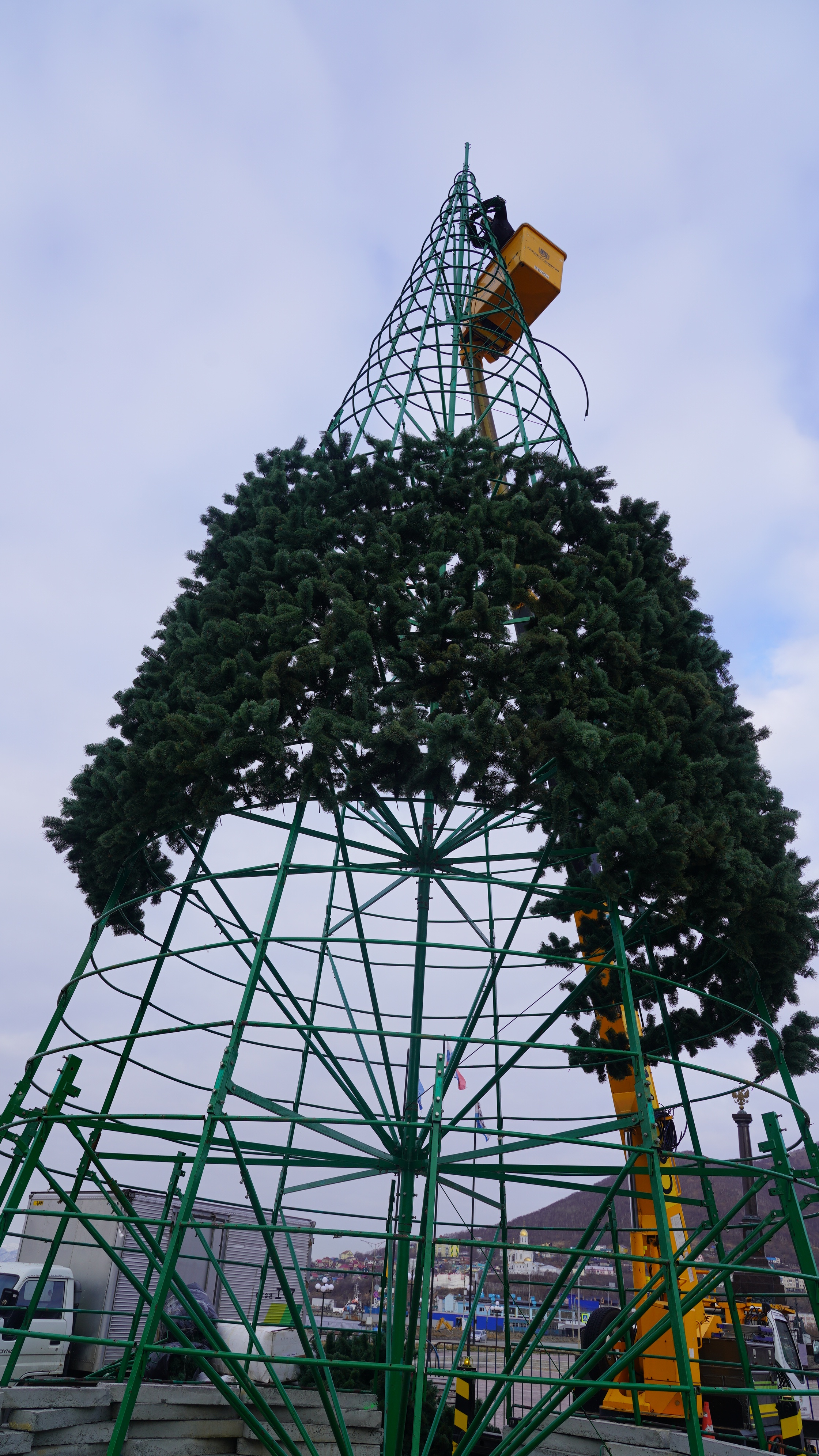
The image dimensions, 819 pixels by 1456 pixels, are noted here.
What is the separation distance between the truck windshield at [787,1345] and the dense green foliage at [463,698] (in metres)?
8.47

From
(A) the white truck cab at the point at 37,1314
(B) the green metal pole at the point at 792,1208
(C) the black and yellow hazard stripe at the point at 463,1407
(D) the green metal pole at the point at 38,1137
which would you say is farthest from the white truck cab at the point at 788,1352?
(D) the green metal pole at the point at 38,1137

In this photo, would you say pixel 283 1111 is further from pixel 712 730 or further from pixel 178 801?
pixel 712 730

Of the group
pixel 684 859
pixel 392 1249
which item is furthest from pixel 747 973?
pixel 392 1249

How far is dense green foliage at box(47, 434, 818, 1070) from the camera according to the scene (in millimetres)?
9117

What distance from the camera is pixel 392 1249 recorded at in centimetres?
973

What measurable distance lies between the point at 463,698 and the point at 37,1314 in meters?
11.5

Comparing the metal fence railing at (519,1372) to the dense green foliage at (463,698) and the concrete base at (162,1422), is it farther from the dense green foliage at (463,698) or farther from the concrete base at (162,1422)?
the dense green foliage at (463,698)

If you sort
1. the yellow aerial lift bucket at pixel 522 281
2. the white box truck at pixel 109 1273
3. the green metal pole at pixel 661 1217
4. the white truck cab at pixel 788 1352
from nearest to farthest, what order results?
the green metal pole at pixel 661 1217
the white box truck at pixel 109 1273
the white truck cab at pixel 788 1352
the yellow aerial lift bucket at pixel 522 281

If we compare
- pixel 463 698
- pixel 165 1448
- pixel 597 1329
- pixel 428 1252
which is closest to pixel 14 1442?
pixel 165 1448

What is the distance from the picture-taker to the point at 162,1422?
34.8 ft

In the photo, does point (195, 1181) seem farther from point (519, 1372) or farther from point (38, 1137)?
point (519, 1372)

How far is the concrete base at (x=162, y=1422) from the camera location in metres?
9.24

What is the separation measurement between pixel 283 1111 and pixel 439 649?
462 centimetres

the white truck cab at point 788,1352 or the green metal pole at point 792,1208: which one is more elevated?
the white truck cab at point 788,1352
